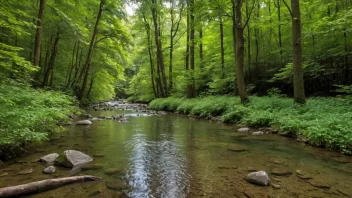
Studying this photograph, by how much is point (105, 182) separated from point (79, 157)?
1.20 metres

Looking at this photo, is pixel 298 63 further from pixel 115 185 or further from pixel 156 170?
pixel 115 185

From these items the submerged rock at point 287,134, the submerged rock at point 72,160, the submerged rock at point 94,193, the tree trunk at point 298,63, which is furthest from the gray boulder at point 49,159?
the tree trunk at point 298,63

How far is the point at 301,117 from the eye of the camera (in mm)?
6727

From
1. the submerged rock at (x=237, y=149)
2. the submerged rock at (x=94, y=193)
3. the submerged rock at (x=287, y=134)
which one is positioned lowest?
→ the submerged rock at (x=94, y=193)

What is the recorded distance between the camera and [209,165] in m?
4.13

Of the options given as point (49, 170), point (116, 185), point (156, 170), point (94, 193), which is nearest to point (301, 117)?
point (156, 170)

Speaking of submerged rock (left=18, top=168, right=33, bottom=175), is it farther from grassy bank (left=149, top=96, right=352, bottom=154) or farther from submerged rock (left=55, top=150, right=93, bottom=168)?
grassy bank (left=149, top=96, right=352, bottom=154)

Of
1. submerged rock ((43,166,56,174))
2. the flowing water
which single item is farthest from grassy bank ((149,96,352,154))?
submerged rock ((43,166,56,174))

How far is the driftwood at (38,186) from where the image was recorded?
2609mm

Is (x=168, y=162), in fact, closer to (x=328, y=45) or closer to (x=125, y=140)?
(x=125, y=140)

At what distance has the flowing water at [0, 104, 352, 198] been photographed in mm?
3020

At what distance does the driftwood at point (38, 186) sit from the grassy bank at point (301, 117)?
5.18 metres

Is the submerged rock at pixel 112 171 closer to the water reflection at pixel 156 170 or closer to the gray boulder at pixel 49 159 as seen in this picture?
the water reflection at pixel 156 170

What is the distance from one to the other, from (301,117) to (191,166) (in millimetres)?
4616
